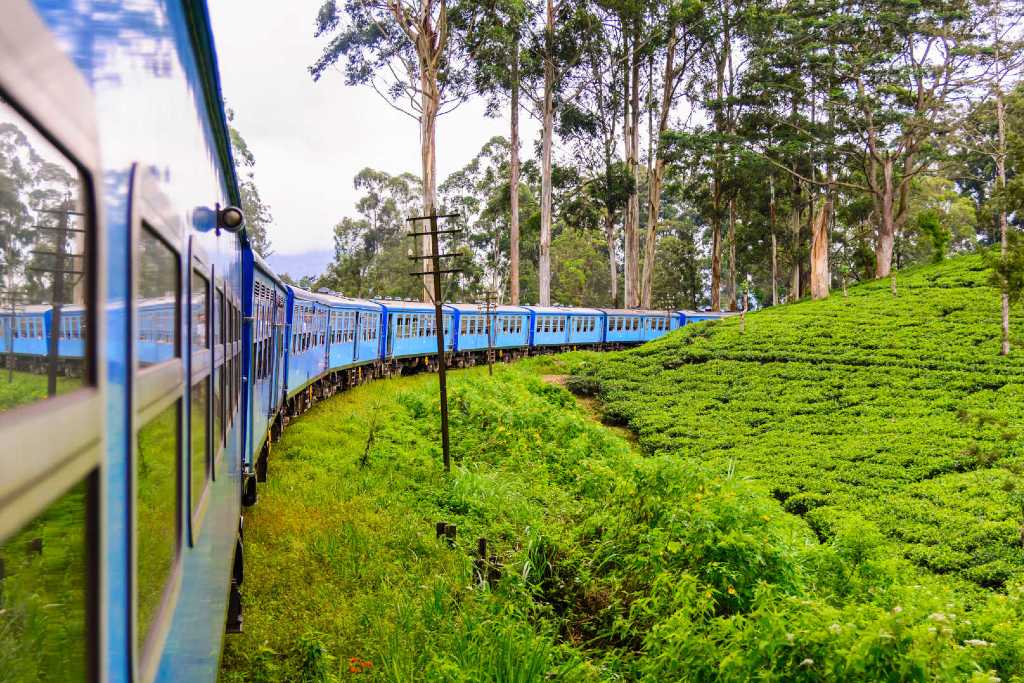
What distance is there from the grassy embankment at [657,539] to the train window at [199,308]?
3034 mm

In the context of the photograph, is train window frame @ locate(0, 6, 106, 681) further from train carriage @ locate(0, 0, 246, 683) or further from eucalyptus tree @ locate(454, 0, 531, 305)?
eucalyptus tree @ locate(454, 0, 531, 305)

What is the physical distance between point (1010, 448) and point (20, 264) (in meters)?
14.0

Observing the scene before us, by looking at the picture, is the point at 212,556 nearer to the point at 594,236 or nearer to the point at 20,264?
the point at 20,264

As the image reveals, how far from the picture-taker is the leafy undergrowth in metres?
4.90

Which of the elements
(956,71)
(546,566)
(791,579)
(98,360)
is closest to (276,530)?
(546,566)

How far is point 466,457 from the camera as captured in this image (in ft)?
38.4

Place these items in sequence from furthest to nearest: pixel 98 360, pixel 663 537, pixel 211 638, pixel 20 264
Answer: pixel 663 537
pixel 211 638
pixel 98 360
pixel 20 264

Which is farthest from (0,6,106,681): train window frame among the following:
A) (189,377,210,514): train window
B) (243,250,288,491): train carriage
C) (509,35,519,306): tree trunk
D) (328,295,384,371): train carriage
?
(509,35,519,306): tree trunk

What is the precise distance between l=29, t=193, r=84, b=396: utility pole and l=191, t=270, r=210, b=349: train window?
3.80 feet

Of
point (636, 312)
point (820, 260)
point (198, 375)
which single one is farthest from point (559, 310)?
point (198, 375)

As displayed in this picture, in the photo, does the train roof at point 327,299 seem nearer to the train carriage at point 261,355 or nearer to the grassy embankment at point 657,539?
the train carriage at point 261,355

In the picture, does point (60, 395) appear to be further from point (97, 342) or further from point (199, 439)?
point (199, 439)

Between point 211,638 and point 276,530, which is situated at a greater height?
point 211,638

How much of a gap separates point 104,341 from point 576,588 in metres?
6.78
